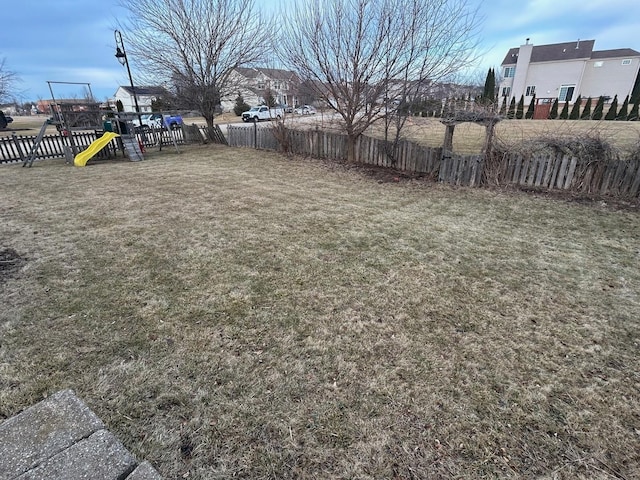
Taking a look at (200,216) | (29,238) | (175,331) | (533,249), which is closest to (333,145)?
(200,216)

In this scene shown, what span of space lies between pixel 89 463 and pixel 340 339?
1.66 metres

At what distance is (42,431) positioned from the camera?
5.31ft

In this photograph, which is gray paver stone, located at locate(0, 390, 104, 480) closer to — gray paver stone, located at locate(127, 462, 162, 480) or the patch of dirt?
gray paver stone, located at locate(127, 462, 162, 480)

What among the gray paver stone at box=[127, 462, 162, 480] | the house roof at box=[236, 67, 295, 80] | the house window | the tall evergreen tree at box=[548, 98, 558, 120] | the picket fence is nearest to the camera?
the gray paver stone at box=[127, 462, 162, 480]

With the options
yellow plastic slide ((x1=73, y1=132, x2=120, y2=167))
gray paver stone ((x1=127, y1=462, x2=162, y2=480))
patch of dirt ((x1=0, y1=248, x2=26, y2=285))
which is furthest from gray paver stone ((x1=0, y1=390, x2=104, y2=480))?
yellow plastic slide ((x1=73, y1=132, x2=120, y2=167))

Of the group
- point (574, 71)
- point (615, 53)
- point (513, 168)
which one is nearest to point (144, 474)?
point (513, 168)

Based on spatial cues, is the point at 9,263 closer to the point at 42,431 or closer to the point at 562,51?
the point at 42,431

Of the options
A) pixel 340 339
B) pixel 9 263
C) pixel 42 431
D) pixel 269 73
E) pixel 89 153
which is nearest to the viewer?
pixel 42 431

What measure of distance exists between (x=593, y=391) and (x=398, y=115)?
7147mm

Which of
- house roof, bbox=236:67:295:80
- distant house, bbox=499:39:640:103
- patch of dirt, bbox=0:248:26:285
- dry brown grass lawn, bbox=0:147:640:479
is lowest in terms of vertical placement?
dry brown grass lawn, bbox=0:147:640:479

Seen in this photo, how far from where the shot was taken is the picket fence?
18.9ft

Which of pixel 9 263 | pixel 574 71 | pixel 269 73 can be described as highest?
pixel 574 71

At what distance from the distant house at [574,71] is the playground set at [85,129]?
125 ft

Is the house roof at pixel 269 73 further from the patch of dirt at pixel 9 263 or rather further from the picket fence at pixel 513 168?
the patch of dirt at pixel 9 263
